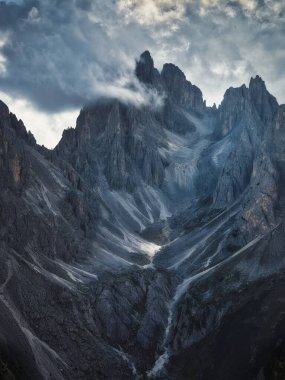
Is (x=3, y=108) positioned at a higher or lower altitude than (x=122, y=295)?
higher

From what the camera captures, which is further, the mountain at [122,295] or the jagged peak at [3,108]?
the jagged peak at [3,108]

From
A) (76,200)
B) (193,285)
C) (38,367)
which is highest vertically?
(76,200)

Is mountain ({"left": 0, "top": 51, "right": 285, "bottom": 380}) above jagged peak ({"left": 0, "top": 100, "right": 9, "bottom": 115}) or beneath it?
beneath

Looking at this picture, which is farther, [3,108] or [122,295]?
[3,108]

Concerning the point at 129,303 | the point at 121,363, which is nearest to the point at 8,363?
the point at 121,363

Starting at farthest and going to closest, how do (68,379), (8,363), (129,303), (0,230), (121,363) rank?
(129,303)
(0,230)
(121,363)
(68,379)
(8,363)

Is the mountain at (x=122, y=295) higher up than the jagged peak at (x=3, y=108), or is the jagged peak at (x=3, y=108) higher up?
the jagged peak at (x=3, y=108)

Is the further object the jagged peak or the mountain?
the jagged peak

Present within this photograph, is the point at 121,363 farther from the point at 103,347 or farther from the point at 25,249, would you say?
the point at 25,249

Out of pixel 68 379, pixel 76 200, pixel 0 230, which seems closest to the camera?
pixel 68 379

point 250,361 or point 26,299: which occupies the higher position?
point 26,299

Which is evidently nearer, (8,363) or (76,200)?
(8,363)
